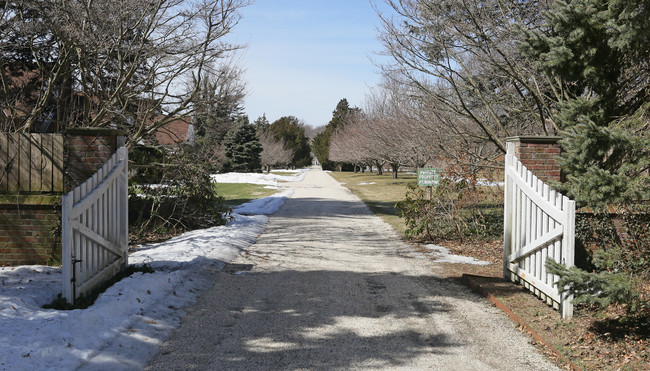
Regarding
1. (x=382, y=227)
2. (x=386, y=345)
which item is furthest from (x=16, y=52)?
(x=386, y=345)

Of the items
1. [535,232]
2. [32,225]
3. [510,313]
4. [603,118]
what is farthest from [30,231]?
[603,118]

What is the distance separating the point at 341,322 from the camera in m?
5.28

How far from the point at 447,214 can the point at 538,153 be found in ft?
14.6

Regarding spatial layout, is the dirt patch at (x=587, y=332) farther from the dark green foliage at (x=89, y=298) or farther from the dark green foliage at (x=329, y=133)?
the dark green foliage at (x=329, y=133)

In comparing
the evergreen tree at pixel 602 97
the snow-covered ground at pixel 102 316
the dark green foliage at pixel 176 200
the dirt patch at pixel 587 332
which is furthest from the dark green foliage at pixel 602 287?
the dark green foliage at pixel 176 200

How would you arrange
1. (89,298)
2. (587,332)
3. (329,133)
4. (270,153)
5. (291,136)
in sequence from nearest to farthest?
(587,332)
(89,298)
(270,153)
(329,133)
(291,136)

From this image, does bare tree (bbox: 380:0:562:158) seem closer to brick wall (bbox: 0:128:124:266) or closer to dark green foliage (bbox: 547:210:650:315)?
dark green foliage (bbox: 547:210:650:315)

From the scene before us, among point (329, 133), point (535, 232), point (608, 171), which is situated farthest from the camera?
point (329, 133)

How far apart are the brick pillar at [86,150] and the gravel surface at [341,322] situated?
7.65ft

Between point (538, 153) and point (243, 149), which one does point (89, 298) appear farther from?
point (243, 149)

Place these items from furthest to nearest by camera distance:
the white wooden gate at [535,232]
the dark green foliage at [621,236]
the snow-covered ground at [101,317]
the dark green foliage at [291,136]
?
1. the dark green foliage at [291,136]
2. the dark green foliage at [621,236]
3. the white wooden gate at [535,232]
4. the snow-covered ground at [101,317]

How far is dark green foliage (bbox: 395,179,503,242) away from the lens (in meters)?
11.1

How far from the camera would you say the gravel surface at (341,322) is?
13.9 ft

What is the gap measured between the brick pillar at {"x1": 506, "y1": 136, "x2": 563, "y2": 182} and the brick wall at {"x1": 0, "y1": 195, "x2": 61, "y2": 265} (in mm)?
6535
